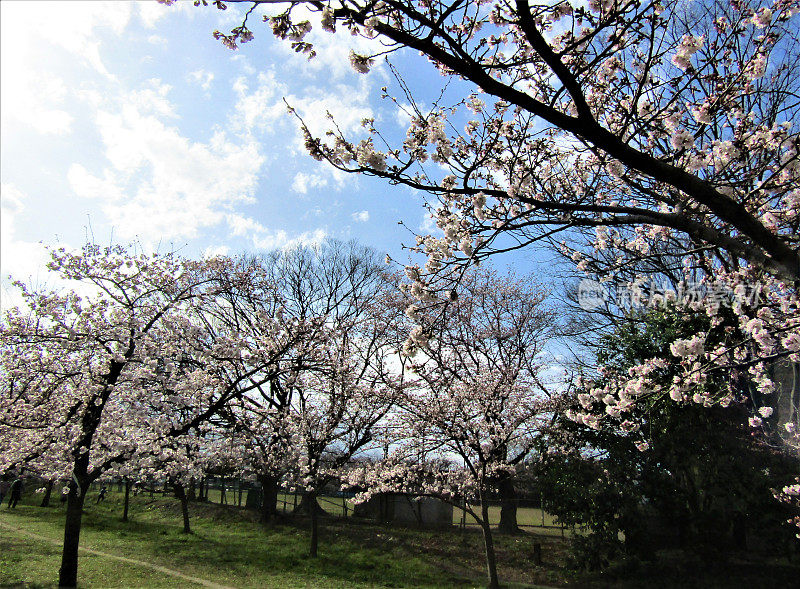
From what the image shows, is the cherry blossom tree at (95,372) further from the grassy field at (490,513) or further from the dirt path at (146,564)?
the grassy field at (490,513)

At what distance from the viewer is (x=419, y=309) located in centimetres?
511

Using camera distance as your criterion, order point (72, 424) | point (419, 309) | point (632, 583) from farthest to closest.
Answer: point (632, 583), point (72, 424), point (419, 309)

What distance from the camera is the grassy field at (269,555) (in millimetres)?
10977

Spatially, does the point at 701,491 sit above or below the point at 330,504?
above

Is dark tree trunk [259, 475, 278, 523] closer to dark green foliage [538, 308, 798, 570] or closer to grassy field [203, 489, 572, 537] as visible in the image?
grassy field [203, 489, 572, 537]

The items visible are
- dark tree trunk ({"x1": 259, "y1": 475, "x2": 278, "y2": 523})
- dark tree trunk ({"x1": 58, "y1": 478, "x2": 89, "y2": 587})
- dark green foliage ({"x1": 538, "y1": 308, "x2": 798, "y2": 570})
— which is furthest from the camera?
dark tree trunk ({"x1": 259, "y1": 475, "x2": 278, "y2": 523})

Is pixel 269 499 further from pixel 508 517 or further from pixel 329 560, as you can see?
pixel 508 517

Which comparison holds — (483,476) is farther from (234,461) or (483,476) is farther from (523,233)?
(523,233)

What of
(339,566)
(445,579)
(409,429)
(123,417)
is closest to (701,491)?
(445,579)

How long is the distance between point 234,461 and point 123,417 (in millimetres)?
4026

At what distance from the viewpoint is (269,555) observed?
14.0m

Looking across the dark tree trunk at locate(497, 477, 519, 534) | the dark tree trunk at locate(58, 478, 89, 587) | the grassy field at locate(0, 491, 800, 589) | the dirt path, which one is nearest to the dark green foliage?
the grassy field at locate(0, 491, 800, 589)

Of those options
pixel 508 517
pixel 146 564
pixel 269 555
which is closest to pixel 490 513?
pixel 508 517

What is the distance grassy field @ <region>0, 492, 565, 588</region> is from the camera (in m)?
11.0
